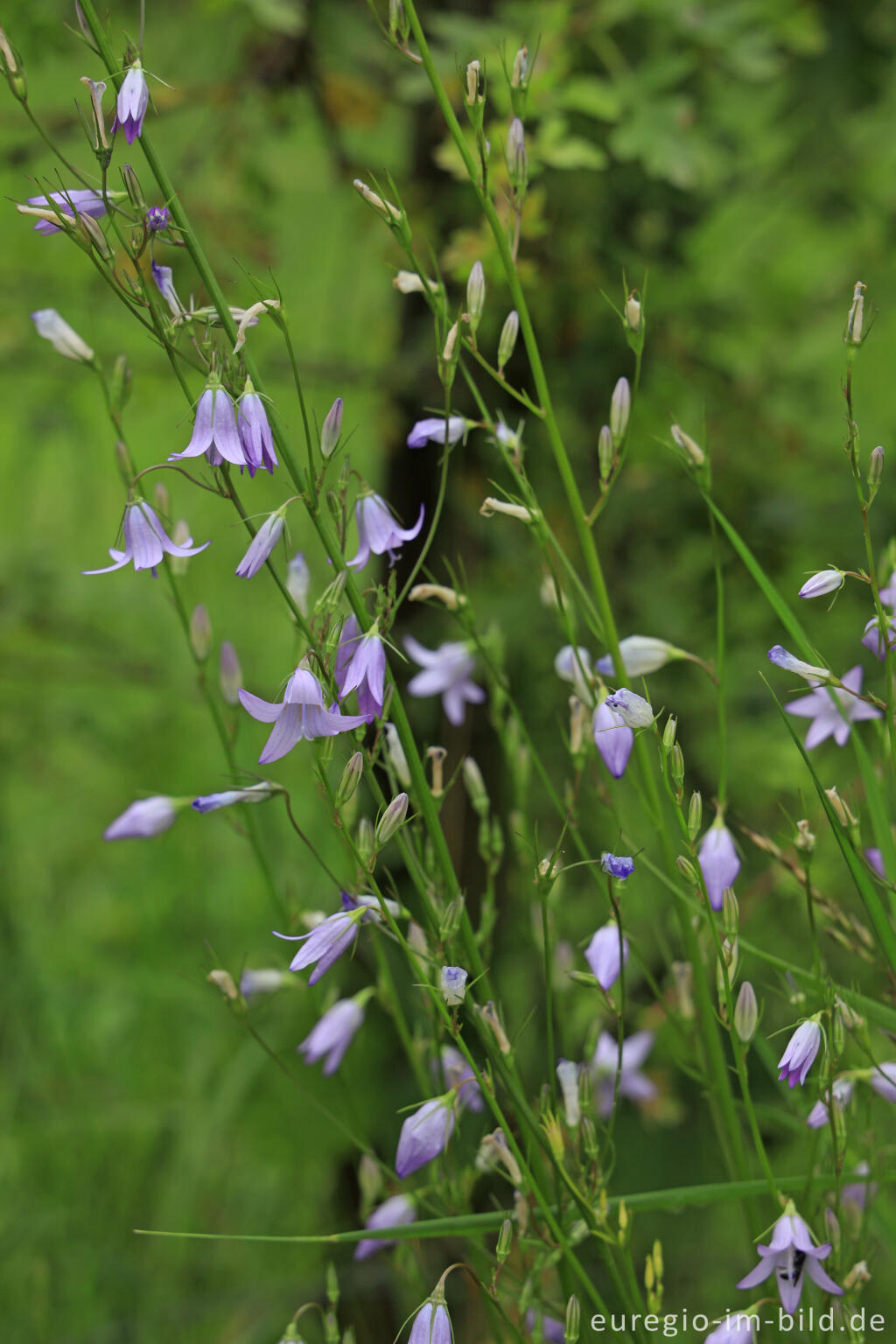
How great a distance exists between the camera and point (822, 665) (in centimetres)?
72

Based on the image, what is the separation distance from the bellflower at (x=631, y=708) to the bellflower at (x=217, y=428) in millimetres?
257

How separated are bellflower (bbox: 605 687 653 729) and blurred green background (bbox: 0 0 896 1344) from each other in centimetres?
103

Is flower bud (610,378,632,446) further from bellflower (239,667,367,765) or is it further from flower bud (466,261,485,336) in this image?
bellflower (239,667,367,765)

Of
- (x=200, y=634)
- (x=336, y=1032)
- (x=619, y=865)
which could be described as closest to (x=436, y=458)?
(x=200, y=634)

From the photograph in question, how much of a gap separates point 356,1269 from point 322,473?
1578 mm

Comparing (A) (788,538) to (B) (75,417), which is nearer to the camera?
(A) (788,538)

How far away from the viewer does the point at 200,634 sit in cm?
93

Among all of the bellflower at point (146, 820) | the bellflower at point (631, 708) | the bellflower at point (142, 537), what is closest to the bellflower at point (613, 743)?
the bellflower at point (631, 708)

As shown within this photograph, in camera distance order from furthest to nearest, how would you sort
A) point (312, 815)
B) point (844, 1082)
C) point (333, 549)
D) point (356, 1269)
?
point (312, 815) → point (356, 1269) → point (844, 1082) → point (333, 549)

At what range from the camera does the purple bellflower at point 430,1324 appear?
644 millimetres

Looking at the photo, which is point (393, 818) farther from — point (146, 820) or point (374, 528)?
point (146, 820)

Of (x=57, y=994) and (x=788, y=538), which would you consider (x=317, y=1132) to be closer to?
(x=57, y=994)

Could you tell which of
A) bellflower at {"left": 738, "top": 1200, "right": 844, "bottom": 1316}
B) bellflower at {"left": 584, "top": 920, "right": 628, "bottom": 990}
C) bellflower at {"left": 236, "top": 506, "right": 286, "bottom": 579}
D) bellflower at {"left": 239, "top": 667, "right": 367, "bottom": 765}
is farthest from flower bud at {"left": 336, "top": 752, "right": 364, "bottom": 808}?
bellflower at {"left": 738, "top": 1200, "right": 844, "bottom": 1316}

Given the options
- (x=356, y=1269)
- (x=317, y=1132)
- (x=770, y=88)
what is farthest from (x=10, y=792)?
(x=770, y=88)
